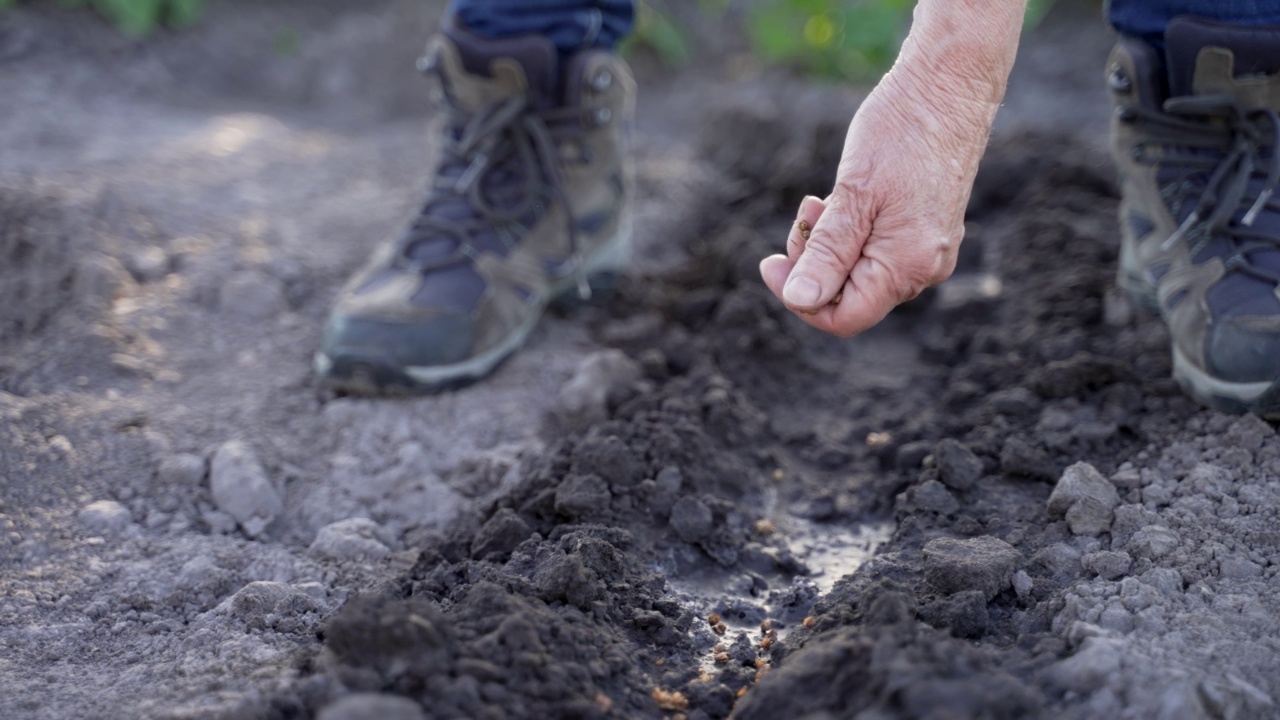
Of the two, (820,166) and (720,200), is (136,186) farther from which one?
(820,166)

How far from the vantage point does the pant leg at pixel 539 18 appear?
238 centimetres

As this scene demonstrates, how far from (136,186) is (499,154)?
1169mm

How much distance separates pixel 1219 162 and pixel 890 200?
1.06 metres

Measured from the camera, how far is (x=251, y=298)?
8.57 ft

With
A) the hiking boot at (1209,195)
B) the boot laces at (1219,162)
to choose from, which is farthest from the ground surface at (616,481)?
the boot laces at (1219,162)

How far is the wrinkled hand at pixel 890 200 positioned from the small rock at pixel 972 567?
383 millimetres

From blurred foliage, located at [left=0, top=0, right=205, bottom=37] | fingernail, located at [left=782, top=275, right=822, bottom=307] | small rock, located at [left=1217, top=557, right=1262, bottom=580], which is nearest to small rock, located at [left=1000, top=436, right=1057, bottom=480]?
small rock, located at [left=1217, top=557, right=1262, bottom=580]

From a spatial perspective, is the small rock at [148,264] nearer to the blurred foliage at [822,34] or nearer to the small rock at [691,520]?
the small rock at [691,520]

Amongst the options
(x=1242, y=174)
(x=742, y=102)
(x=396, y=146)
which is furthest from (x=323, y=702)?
(x=742, y=102)

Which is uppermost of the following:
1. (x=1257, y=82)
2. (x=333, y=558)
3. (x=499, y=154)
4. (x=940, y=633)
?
(x=1257, y=82)

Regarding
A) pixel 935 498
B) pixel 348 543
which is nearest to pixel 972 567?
pixel 935 498

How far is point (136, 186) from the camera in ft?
9.70

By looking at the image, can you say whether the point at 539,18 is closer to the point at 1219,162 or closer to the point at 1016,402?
the point at 1016,402

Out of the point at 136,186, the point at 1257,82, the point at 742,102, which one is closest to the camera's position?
the point at 1257,82
